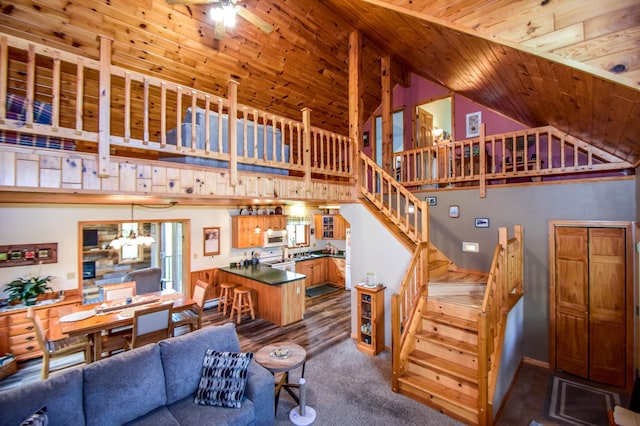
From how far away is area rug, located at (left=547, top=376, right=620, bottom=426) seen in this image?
10.9 feet

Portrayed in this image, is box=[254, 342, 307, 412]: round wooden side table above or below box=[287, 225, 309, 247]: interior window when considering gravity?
below

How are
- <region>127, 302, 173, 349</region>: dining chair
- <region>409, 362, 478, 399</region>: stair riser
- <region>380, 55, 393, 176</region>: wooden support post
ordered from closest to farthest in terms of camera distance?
<region>409, 362, 478, 399</region>: stair riser → <region>127, 302, 173, 349</region>: dining chair → <region>380, 55, 393, 176</region>: wooden support post

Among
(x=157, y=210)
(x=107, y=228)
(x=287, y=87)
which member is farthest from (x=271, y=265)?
(x=107, y=228)

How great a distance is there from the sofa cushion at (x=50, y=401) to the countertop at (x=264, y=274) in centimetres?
352

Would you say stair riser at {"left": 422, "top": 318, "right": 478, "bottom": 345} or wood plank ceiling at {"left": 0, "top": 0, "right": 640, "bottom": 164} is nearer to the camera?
wood plank ceiling at {"left": 0, "top": 0, "right": 640, "bottom": 164}

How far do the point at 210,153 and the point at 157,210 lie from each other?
13.1 ft

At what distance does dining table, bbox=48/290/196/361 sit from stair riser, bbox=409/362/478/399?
355 cm

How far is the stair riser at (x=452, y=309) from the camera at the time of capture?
3.68 meters

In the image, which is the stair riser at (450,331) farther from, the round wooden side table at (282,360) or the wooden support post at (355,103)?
the wooden support post at (355,103)

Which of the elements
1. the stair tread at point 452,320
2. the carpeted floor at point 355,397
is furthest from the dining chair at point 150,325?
the stair tread at point 452,320

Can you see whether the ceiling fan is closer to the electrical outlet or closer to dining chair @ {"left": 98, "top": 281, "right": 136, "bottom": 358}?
dining chair @ {"left": 98, "top": 281, "right": 136, "bottom": 358}

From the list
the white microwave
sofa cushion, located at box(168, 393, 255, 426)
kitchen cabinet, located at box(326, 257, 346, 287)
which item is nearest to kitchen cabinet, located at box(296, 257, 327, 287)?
kitchen cabinet, located at box(326, 257, 346, 287)

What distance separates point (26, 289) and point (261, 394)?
4.47 m

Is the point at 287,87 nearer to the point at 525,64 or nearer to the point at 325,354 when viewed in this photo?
the point at 525,64
